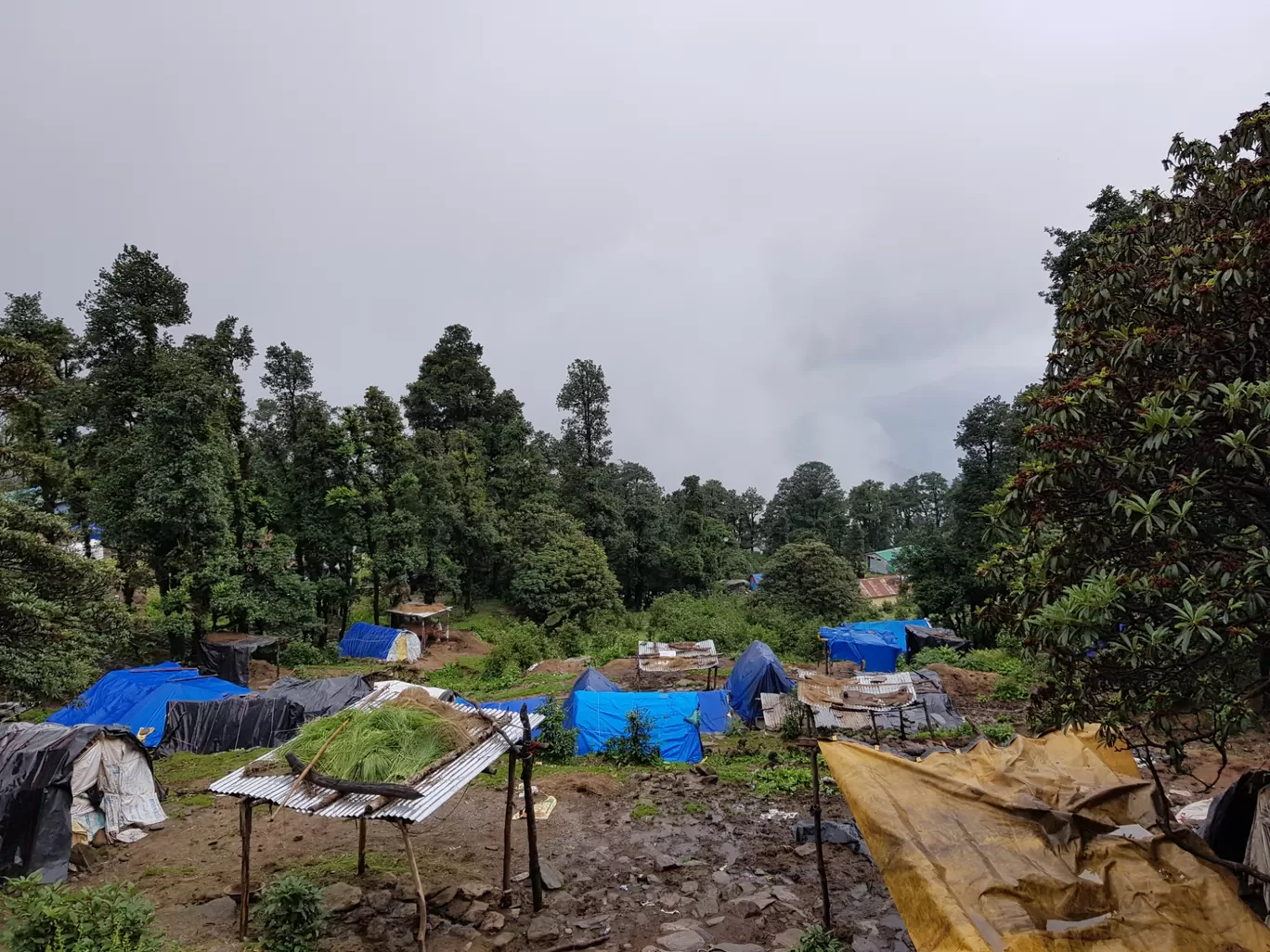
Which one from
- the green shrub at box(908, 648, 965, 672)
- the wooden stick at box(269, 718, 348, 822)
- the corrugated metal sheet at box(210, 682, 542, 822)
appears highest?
the wooden stick at box(269, 718, 348, 822)

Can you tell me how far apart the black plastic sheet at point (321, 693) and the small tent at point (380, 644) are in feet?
31.7

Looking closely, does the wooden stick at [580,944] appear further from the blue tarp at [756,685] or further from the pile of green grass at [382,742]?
the blue tarp at [756,685]

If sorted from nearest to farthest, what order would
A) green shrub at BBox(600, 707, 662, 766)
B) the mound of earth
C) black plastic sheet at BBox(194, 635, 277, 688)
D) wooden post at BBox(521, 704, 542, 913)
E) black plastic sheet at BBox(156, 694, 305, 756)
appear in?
wooden post at BBox(521, 704, 542, 913) → green shrub at BBox(600, 707, 662, 766) → black plastic sheet at BBox(156, 694, 305, 756) → the mound of earth → black plastic sheet at BBox(194, 635, 277, 688)

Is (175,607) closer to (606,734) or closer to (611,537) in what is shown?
(606,734)

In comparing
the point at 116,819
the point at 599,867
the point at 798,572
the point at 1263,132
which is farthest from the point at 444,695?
the point at 798,572

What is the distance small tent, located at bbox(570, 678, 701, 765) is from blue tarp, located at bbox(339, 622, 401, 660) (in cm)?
1582

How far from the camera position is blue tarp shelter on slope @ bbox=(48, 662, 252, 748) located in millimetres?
16453

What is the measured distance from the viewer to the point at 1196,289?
481 centimetres

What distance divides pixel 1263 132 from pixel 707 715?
49.6ft

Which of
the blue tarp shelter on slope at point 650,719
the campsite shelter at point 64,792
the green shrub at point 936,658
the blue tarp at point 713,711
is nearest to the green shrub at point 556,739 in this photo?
the blue tarp shelter on slope at point 650,719

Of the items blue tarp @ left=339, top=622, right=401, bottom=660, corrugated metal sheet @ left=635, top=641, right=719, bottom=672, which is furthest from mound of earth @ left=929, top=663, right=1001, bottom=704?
blue tarp @ left=339, top=622, right=401, bottom=660

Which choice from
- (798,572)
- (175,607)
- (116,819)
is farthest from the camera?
(798,572)

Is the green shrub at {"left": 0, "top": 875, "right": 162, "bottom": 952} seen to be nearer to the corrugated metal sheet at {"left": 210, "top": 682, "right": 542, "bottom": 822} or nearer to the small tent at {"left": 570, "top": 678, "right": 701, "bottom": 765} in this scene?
the corrugated metal sheet at {"left": 210, "top": 682, "right": 542, "bottom": 822}

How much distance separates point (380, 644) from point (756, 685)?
17939 mm
